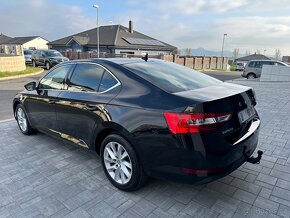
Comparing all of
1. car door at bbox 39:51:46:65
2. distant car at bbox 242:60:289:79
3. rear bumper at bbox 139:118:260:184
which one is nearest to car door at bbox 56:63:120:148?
rear bumper at bbox 139:118:260:184

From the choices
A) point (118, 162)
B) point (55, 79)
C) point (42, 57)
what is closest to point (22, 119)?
point (55, 79)

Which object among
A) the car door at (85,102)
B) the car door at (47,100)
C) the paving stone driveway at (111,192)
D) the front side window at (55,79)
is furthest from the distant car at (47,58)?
the car door at (85,102)

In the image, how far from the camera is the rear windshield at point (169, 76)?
2.74 meters

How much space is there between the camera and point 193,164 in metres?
2.29

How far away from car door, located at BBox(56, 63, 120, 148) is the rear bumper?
827 mm

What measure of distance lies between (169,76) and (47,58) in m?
20.3

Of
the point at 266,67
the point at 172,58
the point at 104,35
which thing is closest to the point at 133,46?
the point at 104,35

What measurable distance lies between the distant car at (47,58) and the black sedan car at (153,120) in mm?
18258

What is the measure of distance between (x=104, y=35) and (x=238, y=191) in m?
38.8

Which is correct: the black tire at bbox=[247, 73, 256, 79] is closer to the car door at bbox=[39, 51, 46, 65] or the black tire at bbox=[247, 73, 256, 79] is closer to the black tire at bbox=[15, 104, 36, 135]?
the black tire at bbox=[15, 104, 36, 135]

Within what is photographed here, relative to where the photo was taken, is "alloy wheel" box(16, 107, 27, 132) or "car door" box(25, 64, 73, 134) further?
"alloy wheel" box(16, 107, 27, 132)

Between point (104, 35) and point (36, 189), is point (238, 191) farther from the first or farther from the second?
point (104, 35)

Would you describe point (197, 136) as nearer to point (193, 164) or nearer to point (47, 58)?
point (193, 164)

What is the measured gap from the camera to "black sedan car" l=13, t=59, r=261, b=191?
2.29m
